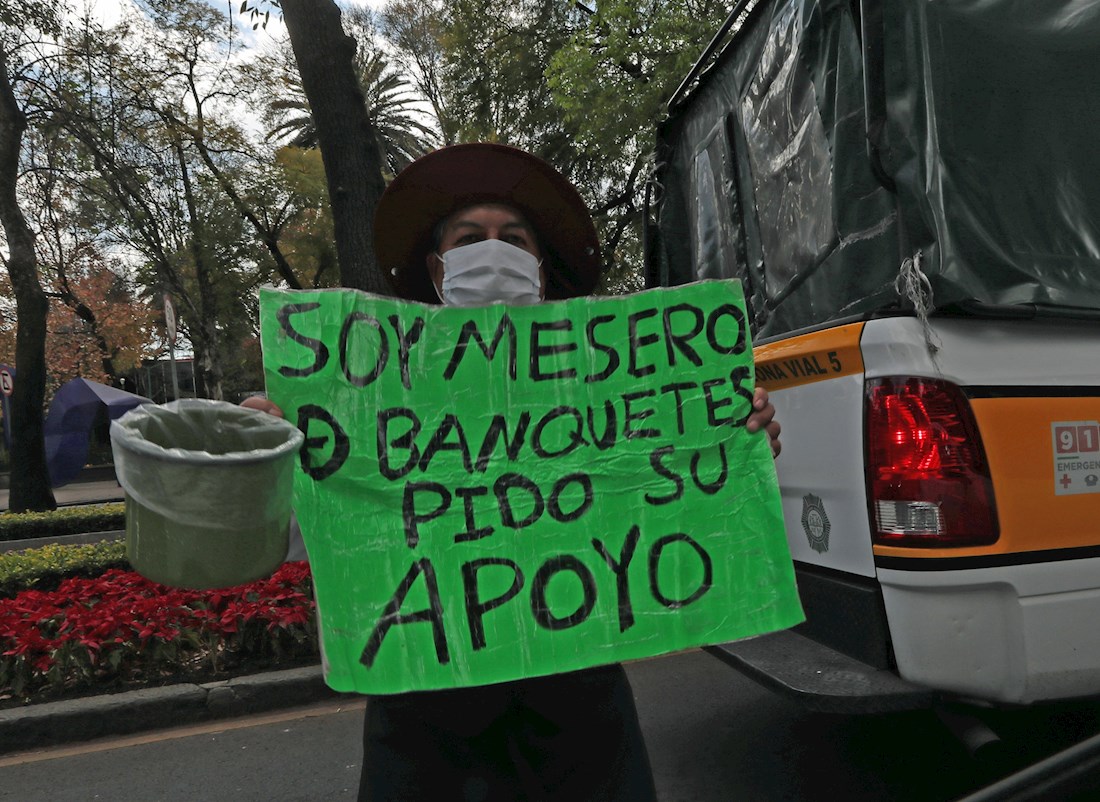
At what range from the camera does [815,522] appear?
2.64 m

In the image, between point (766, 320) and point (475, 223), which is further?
point (766, 320)

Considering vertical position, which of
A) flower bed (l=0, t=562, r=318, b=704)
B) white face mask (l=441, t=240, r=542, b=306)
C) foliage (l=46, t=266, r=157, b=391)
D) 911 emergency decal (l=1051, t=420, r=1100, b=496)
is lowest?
flower bed (l=0, t=562, r=318, b=704)

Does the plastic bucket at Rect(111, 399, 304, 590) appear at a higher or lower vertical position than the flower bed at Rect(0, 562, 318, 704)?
higher

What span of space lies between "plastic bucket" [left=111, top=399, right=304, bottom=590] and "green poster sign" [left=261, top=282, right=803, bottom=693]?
0.25 m

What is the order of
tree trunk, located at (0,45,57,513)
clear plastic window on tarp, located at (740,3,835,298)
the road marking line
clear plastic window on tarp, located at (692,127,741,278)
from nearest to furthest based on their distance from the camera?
clear plastic window on tarp, located at (740,3,835,298)
clear plastic window on tarp, located at (692,127,741,278)
the road marking line
tree trunk, located at (0,45,57,513)

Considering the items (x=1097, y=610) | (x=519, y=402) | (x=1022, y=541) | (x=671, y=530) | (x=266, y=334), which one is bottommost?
(x=1097, y=610)

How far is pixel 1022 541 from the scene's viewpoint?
7.27 ft

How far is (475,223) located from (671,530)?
0.79 m

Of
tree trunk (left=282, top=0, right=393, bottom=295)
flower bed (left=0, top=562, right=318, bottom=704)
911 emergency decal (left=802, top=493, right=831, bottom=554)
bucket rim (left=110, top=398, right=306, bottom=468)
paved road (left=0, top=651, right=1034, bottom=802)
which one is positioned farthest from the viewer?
tree trunk (left=282, top=0, right=393, bottom=295)

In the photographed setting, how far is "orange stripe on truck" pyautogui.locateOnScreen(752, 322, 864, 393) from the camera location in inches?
92.4

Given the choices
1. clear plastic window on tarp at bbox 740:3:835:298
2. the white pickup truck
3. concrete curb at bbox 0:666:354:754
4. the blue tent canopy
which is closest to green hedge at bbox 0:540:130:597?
concrete curb at bbox 0:666:354:754

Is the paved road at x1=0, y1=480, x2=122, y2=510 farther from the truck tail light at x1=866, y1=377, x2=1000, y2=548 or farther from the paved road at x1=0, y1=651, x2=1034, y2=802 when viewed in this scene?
the truck tail light at x1=866, y1=377, x2=1000, y2=548

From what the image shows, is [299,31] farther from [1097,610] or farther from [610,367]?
[1097,610]

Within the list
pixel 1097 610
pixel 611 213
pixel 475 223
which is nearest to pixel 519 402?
pixel 475 223
